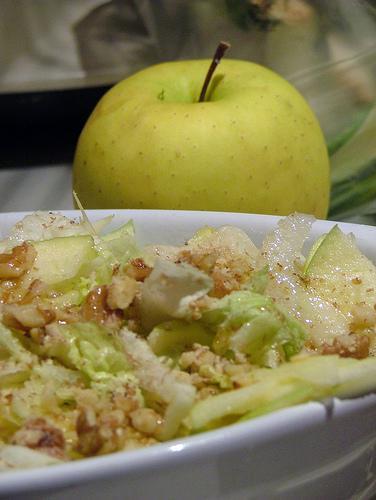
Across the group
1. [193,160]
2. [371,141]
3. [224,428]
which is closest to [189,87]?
[193,160]

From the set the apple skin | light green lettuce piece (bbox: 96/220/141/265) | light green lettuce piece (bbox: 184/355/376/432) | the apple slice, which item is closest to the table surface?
the apple skin

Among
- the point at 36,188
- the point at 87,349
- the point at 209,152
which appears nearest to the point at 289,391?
the point at 87,349

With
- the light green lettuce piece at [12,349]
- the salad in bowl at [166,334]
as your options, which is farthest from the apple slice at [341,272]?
the light green lettuce piece at [12,349]

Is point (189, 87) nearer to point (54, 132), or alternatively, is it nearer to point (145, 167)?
point (145, 167)

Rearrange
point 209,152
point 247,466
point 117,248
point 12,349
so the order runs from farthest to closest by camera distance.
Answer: point 209,152, point 117,248, point 12,349, point 247,466

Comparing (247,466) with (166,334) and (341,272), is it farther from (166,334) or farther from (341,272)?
(341,272)
